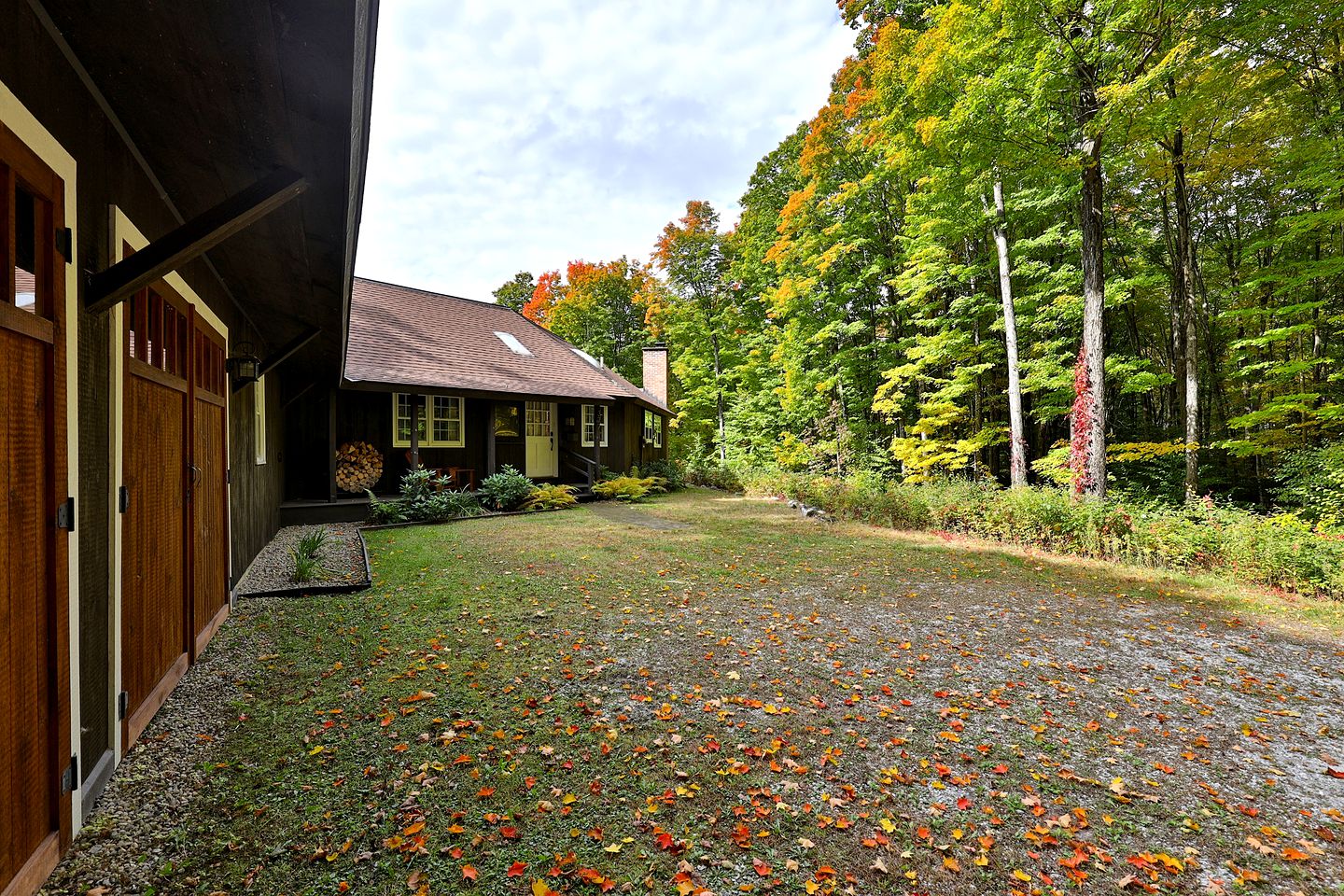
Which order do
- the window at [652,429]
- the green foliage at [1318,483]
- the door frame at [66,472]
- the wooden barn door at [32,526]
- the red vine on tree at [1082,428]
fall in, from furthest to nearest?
the window at [652,429]
the red vine on tree at [1082,428]
the green foliage at [1318,483]
the door frame at [66,472]
the wooden barn door at [32,526]

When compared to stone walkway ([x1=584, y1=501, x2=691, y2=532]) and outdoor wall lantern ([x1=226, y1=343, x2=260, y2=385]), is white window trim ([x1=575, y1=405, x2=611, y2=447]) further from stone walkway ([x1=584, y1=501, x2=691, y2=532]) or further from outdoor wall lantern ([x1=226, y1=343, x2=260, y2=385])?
outdoor wall lantern ([x1=226, y1=343, x2=260, y2=385])

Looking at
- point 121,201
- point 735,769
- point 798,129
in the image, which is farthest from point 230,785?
point 798,129

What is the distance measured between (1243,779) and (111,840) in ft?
16.3

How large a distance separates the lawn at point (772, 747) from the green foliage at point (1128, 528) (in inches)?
40.9

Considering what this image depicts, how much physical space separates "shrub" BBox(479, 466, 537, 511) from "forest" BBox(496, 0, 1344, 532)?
8233 millimetres

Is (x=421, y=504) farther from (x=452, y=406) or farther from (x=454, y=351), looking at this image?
(x=454, y=351)

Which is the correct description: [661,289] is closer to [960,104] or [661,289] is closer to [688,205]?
[688,205]

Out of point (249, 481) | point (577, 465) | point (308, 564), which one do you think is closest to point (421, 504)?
point (249, 481)

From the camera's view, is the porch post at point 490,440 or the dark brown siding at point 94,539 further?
the porch post at point 490,440

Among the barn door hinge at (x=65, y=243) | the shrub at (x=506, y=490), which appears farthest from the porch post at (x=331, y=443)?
the barn door hinge at (x=65, y=243)

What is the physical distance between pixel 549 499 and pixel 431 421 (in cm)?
324

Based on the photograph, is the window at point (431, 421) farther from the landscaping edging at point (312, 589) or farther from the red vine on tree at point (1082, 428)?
the red vine on tree at point (1082, 428)

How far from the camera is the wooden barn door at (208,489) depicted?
3.76m

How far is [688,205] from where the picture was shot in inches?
936
